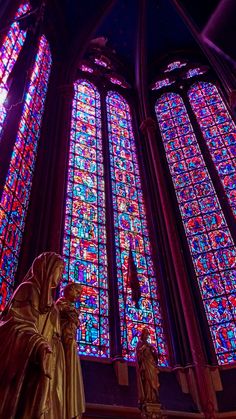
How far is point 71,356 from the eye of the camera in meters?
2.65

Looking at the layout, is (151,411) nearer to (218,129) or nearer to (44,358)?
(44,358)

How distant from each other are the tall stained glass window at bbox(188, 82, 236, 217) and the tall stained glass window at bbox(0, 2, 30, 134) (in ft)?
17.6

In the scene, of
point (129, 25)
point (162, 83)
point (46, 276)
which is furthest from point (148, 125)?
point (46, 276)

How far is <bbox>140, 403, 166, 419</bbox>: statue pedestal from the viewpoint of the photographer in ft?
16.1

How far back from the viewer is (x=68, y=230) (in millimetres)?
7949

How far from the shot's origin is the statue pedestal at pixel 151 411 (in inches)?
193

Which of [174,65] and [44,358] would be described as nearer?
[44,358]

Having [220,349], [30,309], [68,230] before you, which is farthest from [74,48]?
[30,309]

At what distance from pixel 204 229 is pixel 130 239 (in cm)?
176

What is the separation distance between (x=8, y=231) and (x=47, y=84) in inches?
211

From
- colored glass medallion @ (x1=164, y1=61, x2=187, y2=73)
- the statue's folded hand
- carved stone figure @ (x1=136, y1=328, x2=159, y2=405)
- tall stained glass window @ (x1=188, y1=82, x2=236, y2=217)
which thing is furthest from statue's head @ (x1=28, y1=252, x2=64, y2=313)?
colored glass medallion @ (x1=164, y1=61, x2=187, y2=73)

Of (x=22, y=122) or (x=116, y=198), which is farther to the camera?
(x=116, y=198)

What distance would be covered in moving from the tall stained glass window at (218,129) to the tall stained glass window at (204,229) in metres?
0.32

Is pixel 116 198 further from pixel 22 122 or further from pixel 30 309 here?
pixel 30 309
